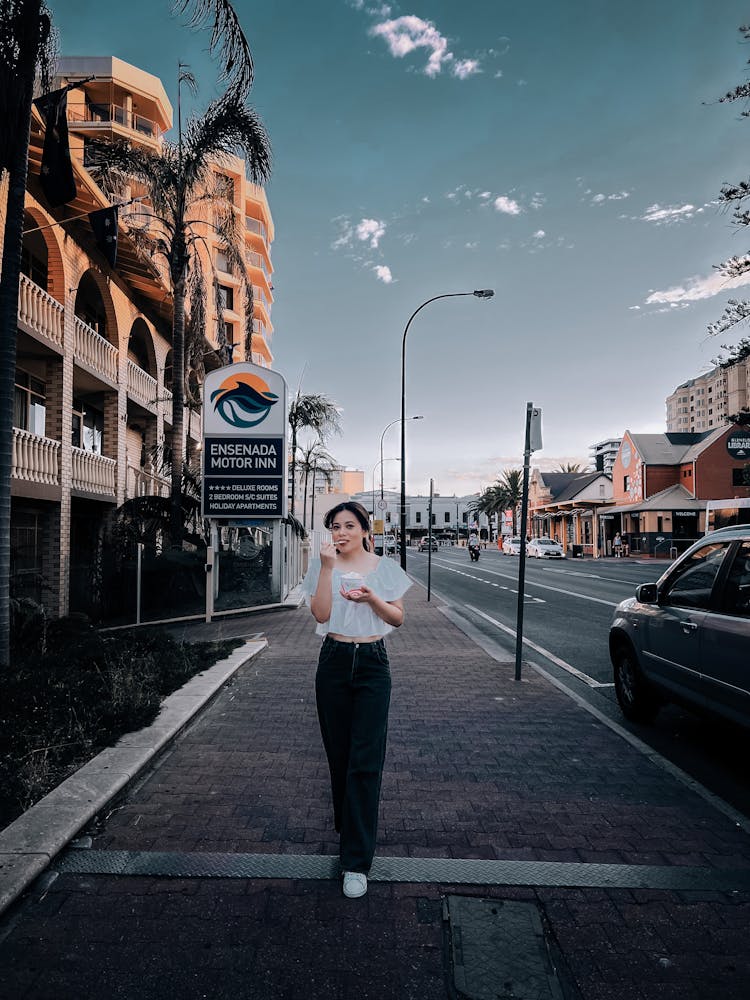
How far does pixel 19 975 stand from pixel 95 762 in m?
2.05

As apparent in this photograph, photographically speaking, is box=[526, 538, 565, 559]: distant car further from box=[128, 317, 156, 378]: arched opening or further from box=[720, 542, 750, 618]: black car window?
box=[720, 542, 750, 618]: black car window

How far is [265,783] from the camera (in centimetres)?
443

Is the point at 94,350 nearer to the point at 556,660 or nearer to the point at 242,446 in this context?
the point at 242,446

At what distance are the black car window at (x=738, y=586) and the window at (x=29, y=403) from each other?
14.0 m

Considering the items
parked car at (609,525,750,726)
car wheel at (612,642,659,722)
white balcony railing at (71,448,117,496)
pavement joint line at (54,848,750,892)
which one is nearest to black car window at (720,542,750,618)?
parked car at (609,525,750,726)

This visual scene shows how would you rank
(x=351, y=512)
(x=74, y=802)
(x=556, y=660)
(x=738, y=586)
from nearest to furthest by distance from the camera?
(x=351, y=512) → (x=74, y=802) → (x=738, y=586) → (x=556, y=660)

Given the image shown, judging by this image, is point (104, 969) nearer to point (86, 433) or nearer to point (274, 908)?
point (274, 908)

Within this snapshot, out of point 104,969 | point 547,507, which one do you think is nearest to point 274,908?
point 104,969

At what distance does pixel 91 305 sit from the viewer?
18.6m

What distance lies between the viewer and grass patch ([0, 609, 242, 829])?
167 inches

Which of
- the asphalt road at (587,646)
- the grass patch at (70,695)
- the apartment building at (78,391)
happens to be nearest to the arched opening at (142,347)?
the apartment building at (78,391)

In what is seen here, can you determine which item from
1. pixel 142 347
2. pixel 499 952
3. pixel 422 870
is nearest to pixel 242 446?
pixel 142 347

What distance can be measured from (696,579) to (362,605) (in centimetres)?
324

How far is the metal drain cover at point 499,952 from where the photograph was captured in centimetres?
246
